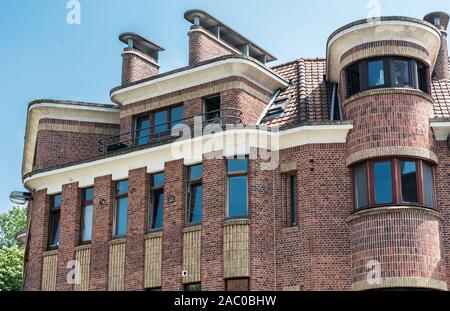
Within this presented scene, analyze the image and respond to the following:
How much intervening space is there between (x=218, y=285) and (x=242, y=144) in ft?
14.3

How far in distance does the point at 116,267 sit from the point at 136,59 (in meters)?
8.44

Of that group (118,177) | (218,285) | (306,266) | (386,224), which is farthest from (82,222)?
(386,224)

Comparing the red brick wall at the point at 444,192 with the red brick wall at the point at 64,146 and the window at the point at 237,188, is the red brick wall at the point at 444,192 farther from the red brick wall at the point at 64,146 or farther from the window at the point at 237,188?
the red brick wall at the point at 64,146

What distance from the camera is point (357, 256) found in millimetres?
25094

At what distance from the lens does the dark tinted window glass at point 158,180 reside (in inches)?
1142

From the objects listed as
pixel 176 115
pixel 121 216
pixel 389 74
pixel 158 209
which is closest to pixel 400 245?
pixel 389 74

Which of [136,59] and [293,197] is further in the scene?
[136,59]

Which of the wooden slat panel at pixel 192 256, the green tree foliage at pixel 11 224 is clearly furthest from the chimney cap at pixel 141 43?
the green tree foliage at pixel 11 224

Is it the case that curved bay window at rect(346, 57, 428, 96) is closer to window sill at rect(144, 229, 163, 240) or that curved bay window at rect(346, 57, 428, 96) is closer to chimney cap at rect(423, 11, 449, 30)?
chimney cap at rect(423, 11, 449, 30)

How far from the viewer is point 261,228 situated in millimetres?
26406

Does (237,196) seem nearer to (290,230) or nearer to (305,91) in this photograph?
(290,230)

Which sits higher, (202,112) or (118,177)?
(202,112)

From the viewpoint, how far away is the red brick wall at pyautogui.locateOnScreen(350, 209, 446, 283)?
24328mm
